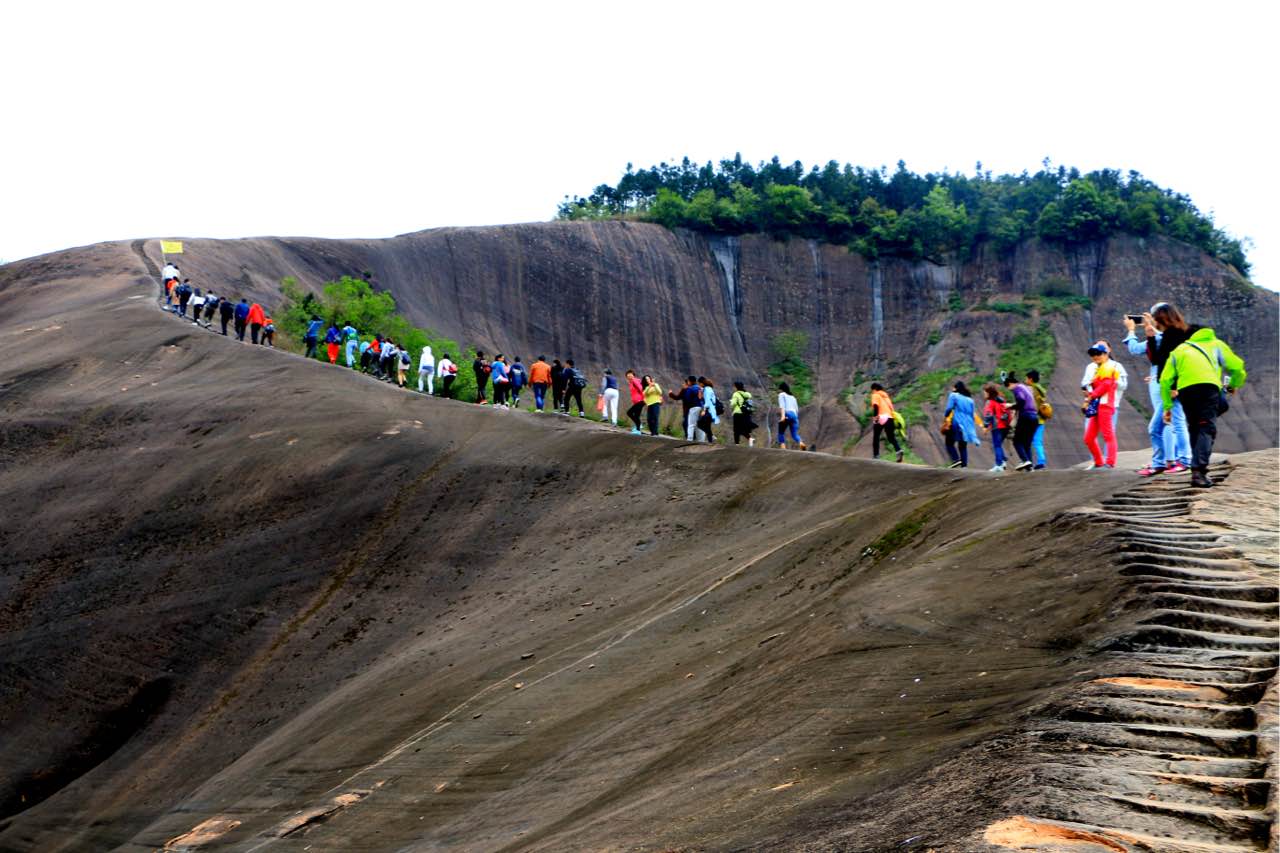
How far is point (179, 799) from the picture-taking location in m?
19.1

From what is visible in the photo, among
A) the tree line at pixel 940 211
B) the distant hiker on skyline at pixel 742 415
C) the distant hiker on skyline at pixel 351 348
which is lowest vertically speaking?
the distant hiker on skyline at pixel 742 415

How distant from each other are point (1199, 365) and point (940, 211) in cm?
7273

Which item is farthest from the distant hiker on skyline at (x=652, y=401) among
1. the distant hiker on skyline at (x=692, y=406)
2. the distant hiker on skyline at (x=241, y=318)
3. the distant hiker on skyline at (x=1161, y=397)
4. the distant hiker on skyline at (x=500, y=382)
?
the distant hiker on skyline at (x=241, y=318)

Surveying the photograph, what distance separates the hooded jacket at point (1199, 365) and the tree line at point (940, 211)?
70.7 m

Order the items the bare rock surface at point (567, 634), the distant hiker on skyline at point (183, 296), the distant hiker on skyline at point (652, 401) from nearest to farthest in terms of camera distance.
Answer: the bare rock surface at point (567, 634), the distant hiker on skyline at point (652, 401), the distant hiker on skyline at point (183, 296)

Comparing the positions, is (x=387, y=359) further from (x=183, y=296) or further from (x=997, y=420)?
(x=997, y=420)

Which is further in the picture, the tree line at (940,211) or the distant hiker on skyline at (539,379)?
the tree line at (940,211)

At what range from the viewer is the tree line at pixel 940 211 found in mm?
81062

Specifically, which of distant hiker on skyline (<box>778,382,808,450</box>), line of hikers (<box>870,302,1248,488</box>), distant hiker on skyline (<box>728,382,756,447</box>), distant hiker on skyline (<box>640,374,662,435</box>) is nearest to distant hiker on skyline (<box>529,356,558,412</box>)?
distant hiker on skyline (<box>640,374,662,435</box>)

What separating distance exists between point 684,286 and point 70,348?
4564cm

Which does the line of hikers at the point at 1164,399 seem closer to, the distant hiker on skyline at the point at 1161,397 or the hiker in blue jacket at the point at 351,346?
the distant hiker on skyline at the point at 1161,397

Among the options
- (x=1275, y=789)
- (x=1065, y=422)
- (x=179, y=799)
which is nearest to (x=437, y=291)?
(x=1065, y=422)

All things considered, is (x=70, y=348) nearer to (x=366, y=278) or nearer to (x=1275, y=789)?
(x=366, y=278)

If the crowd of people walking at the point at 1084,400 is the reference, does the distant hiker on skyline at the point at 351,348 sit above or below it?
above
